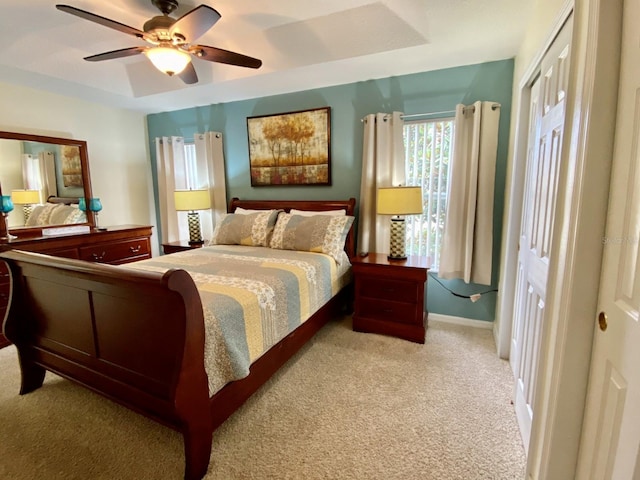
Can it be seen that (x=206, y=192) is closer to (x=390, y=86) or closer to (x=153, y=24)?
(x=153, y=24)

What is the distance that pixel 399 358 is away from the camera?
96.1 inches

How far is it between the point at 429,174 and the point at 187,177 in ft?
10.6

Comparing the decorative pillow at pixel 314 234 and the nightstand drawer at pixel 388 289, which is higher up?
the decorative pillow at pixel 314 234

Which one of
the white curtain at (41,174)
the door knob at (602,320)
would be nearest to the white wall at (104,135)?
the white curtain at (41,174)

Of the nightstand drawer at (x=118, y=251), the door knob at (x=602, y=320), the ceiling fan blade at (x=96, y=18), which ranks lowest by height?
the nightstand drawer at (x=118, y=251)

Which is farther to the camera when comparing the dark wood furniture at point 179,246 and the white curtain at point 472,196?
the dark wood furniture at point 179,246

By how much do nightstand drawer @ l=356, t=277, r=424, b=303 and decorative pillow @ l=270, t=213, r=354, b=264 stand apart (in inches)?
13.1

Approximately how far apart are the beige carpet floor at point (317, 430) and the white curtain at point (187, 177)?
2.27 m

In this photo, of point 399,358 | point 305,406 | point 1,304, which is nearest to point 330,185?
point 399,358

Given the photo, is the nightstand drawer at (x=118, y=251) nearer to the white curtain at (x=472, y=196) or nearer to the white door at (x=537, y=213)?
the white curtain at (x=472, y=196)

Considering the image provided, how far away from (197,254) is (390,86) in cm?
244

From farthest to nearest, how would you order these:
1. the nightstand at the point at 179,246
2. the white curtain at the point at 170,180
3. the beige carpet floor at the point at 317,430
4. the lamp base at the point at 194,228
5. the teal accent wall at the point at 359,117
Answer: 1. the white curtain at the point at 170,180
2. the lamp base at the point at 194,228
3. the nightstand at the point at 179,246
4. the teal accent wall at the point at 359,117
5. the beige carpet floor at the point at 317,430

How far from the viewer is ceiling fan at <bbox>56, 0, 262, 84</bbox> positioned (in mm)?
1664

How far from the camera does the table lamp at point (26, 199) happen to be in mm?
3039
